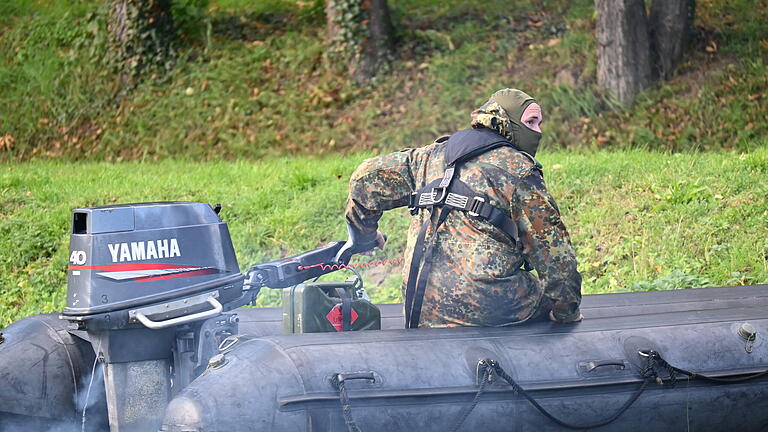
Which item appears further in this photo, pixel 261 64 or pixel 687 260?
pixel 261 64

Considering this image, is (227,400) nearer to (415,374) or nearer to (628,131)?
(415,374)

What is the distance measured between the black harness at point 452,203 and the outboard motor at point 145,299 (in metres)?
0.80

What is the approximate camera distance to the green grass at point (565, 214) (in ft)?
24.1

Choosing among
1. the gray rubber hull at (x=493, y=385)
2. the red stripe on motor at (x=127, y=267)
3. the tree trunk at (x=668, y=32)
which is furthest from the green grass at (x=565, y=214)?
the red stripe on motor at (x=127, y=267)

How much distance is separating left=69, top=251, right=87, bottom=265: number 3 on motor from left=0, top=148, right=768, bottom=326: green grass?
136 inches

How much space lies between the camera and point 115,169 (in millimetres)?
11289

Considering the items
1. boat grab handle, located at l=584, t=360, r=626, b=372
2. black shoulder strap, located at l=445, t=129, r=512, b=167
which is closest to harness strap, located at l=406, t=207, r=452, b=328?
black shoulder strap, located at l=445, t=129, r=512, b=167

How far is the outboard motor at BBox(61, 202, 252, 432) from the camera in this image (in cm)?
397

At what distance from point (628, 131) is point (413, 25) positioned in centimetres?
394

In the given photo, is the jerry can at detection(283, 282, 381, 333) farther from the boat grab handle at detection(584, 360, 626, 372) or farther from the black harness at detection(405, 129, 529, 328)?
the boat grab handle at detection(584, 360, 626, 372)

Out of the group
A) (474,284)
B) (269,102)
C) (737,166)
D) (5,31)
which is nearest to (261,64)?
(269,102)

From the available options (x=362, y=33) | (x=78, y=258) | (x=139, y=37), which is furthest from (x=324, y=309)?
(x=139, y=37)

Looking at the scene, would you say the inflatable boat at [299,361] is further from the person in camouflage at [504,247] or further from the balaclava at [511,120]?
the balaclava at [511,120]

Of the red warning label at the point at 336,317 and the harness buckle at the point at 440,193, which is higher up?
the harness buckle at the point at 440,193
